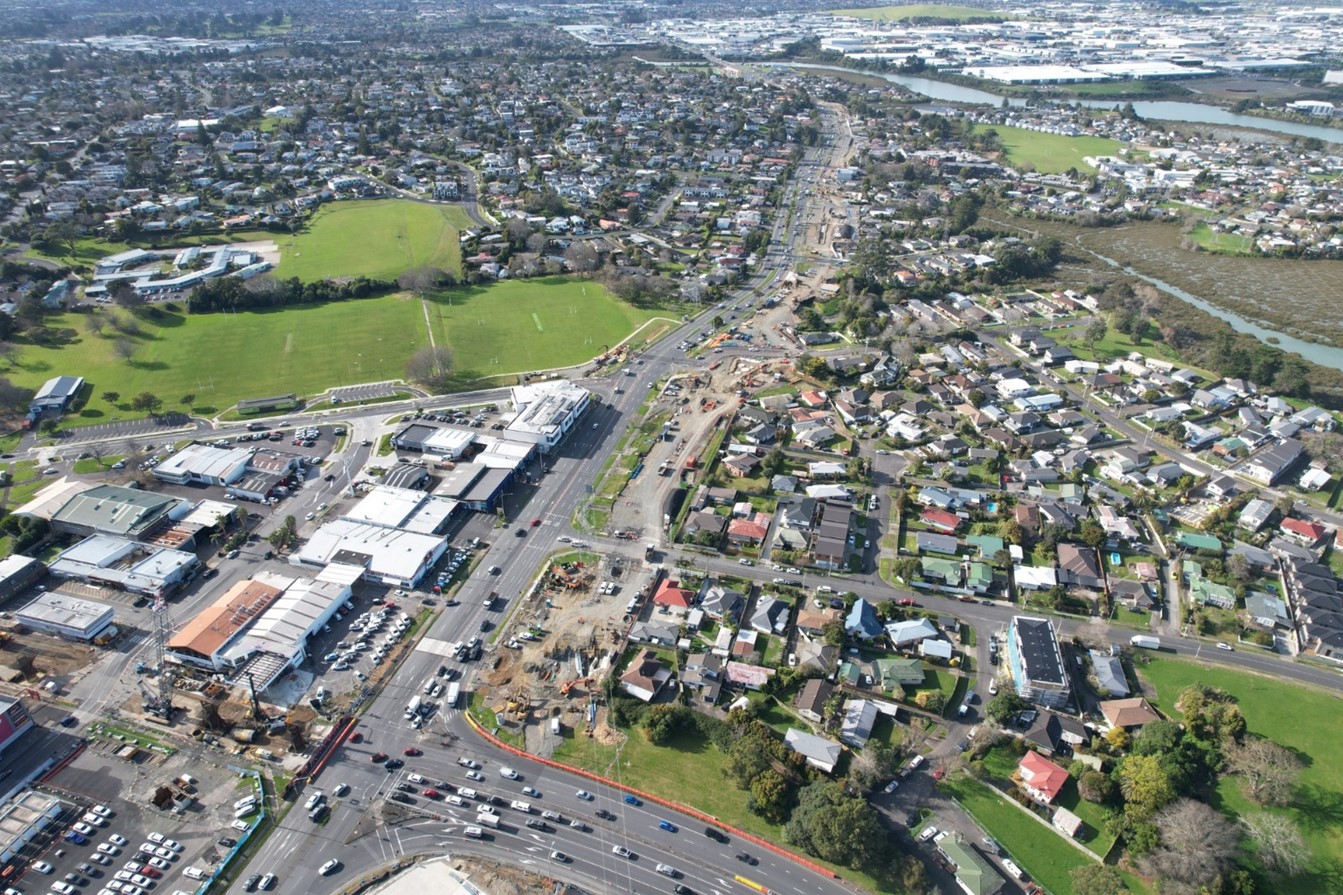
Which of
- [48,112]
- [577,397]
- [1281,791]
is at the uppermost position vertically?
[48,112]

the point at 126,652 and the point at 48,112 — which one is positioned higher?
the point at 48,112

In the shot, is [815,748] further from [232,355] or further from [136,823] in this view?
[232,355]

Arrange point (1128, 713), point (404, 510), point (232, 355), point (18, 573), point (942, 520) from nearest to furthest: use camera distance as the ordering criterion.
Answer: point (1128, 713) < point (18, 573) < point (942, 520) < point (404, 510) < point (232, 355)

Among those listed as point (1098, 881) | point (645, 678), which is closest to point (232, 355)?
point (645, 678)

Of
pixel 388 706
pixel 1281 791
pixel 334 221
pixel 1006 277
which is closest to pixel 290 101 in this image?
pixel 334 221

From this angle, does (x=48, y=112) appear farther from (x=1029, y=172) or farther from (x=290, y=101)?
(x=1029, y=172)

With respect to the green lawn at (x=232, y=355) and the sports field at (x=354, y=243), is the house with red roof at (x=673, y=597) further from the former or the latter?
the sports field at (x=354, y=243)
